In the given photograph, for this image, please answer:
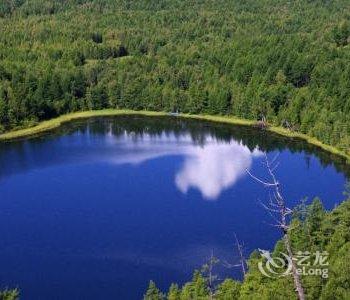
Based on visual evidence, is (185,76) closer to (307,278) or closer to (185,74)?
(185,74)

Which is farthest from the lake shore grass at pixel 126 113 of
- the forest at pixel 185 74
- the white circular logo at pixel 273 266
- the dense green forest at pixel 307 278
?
the white circular logo at pixel 273 266

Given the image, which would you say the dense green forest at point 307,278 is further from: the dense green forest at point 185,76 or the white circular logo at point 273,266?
the dense green forest at point 185,76

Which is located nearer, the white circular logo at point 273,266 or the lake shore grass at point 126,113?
the white circular logo at point 273,266

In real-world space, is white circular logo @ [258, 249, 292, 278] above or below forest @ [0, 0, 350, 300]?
above

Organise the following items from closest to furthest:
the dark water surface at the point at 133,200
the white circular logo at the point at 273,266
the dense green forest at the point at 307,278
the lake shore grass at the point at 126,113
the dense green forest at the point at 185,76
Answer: the dense green forest at the point at 307,278
the white circular logo at the point at 273,266
the dark water surface at the point at 133,200
the lake shore grass at the point at 126,113
the dense green forest at the point at 185,76

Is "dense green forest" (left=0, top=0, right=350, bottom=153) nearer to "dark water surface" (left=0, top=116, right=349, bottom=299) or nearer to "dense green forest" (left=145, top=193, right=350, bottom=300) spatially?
"dark water surface" (left=0, top=116, right=349, bottom=299)

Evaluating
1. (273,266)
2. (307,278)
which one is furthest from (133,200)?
(307,278)

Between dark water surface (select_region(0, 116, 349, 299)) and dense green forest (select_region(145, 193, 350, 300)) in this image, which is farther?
dark water surface (select_region(0, 116, 349, 299))

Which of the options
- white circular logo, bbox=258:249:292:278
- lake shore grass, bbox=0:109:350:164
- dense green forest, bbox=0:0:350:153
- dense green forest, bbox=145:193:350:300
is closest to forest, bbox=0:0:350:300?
dense green forest, bbox=0:0:350:153
